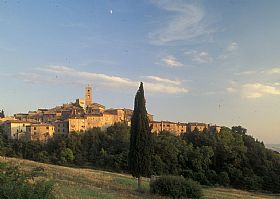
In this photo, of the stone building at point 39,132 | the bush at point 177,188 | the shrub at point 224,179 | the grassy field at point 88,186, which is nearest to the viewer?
the grassy field at point 88,186

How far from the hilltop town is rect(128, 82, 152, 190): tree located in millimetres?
51049

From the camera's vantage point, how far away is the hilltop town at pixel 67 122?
91250mm

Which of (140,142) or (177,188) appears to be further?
(140,142)

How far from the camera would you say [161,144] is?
218 feet

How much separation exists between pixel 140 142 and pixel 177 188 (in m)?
5.11

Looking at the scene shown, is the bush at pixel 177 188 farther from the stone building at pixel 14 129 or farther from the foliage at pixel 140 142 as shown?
the stone building at pixel 14 129

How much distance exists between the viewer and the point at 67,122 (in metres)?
96.6

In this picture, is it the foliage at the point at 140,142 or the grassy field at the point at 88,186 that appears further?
the foliage at the point at 140,142

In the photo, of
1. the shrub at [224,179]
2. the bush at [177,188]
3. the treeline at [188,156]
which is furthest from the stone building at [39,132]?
the bush at [177,188]

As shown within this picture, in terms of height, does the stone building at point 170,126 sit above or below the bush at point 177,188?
above

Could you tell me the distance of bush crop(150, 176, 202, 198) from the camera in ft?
62.9

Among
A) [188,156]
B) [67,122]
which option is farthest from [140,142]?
[67,122]

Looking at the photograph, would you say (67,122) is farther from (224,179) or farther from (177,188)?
(177,188)

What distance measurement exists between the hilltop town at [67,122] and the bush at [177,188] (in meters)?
55.0
